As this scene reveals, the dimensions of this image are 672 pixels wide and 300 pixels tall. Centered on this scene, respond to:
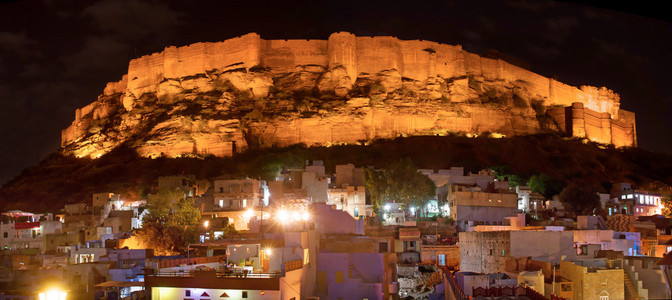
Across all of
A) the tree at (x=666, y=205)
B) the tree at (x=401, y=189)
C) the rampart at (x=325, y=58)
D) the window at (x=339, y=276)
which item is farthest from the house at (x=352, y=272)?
the rampart at (x=325, y=58)

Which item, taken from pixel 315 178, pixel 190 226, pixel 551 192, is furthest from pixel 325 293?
pixel 551 192

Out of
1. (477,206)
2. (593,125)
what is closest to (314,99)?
(593,125)

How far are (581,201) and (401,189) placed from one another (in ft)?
34.2

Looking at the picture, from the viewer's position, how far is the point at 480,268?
20844 mm

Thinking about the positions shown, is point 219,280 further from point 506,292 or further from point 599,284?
point 599,284

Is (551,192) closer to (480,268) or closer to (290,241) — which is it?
(480,268)

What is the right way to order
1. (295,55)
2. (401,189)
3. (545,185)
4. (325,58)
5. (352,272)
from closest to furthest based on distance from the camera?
1. (352,272)
2. (401,189)
3. (545,185)
4. (325,58)
5. (295,55)

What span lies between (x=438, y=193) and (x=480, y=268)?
14695mm

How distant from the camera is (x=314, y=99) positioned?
2330 inches

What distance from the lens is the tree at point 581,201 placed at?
35188mm

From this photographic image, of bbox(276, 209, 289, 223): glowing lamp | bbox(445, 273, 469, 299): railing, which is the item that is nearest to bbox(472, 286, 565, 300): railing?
bbox(445, 273, 469, 299): railing

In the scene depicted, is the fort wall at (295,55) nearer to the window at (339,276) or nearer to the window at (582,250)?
the window at (582,250)

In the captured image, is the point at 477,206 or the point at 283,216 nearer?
the point at 283,216

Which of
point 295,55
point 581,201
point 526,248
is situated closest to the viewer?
point 526,248
